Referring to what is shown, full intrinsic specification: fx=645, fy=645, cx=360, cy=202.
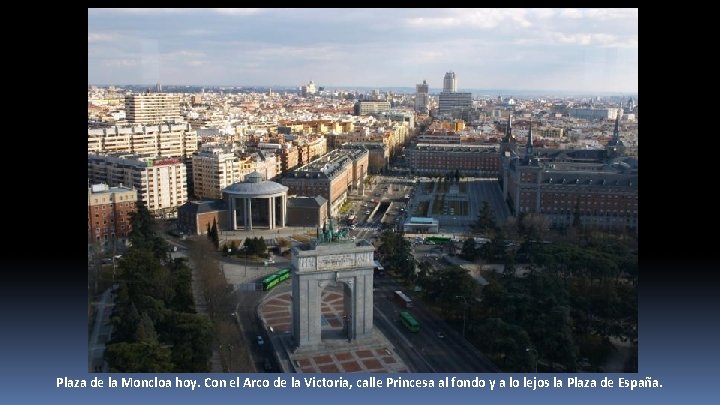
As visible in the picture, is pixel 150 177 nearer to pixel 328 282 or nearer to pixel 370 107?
pixel 328 282

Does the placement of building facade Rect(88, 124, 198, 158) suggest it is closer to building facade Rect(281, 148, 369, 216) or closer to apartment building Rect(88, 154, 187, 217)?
apartment building Rect(88, 154, 187, 217)

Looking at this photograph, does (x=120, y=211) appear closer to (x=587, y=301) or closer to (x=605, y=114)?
(x=587, y=301)

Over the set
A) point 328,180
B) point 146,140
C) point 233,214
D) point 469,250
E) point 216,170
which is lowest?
point 469,250

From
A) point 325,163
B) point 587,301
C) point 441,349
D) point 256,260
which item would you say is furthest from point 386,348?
point 325,163

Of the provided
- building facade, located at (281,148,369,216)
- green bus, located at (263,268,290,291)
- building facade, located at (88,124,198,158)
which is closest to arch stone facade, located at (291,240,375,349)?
green bus, located at (263,268,290,291)

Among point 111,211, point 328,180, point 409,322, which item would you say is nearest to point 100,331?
point 409,322

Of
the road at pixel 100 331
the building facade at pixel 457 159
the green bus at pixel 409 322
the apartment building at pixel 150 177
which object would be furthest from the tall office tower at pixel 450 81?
the road at pixel 100 331
